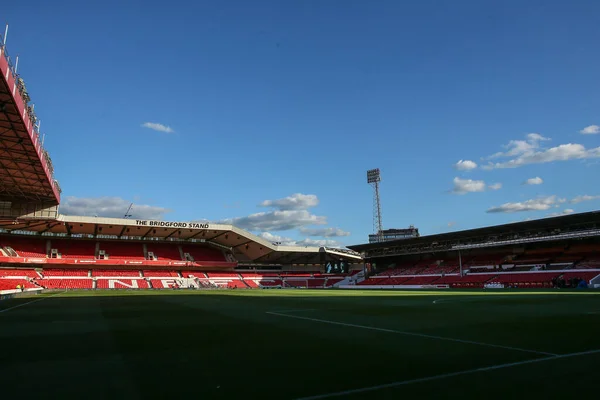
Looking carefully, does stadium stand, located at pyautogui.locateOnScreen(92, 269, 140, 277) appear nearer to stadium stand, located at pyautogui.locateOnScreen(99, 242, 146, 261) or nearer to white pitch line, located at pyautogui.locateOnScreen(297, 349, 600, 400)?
stadium stand, located at pyautogui.locateOnScreen(99, 242, 146, 261)

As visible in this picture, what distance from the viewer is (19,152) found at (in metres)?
25.9

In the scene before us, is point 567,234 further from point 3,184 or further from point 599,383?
point 3,184

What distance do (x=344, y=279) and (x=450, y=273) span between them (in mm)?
26739

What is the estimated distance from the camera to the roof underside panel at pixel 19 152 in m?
18.8

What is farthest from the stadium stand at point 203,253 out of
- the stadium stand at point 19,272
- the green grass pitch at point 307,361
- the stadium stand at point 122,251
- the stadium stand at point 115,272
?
the green grass pitch at point 307,361

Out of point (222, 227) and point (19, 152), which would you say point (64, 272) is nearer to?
point (222, 227)

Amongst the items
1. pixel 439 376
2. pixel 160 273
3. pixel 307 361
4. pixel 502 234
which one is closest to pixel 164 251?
pixel 160 273

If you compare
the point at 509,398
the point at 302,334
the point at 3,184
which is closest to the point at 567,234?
the point at 302,334

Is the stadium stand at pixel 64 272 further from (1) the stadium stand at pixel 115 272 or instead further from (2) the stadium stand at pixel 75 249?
(2) the stadium stand at pixel 75 249

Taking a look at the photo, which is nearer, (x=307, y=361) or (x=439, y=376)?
(x=439, y=376)

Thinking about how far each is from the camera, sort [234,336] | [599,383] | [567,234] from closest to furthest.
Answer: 1. [599,383]
2. [234,336]
3. [567,234]

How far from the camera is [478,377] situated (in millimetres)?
5871

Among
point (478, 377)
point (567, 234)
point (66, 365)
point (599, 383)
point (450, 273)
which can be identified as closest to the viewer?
point (599, 383)

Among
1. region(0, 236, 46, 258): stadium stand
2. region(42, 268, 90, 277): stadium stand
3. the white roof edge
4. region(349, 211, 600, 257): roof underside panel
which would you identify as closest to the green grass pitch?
region(349, 211, 600, 257): roof underside panel
